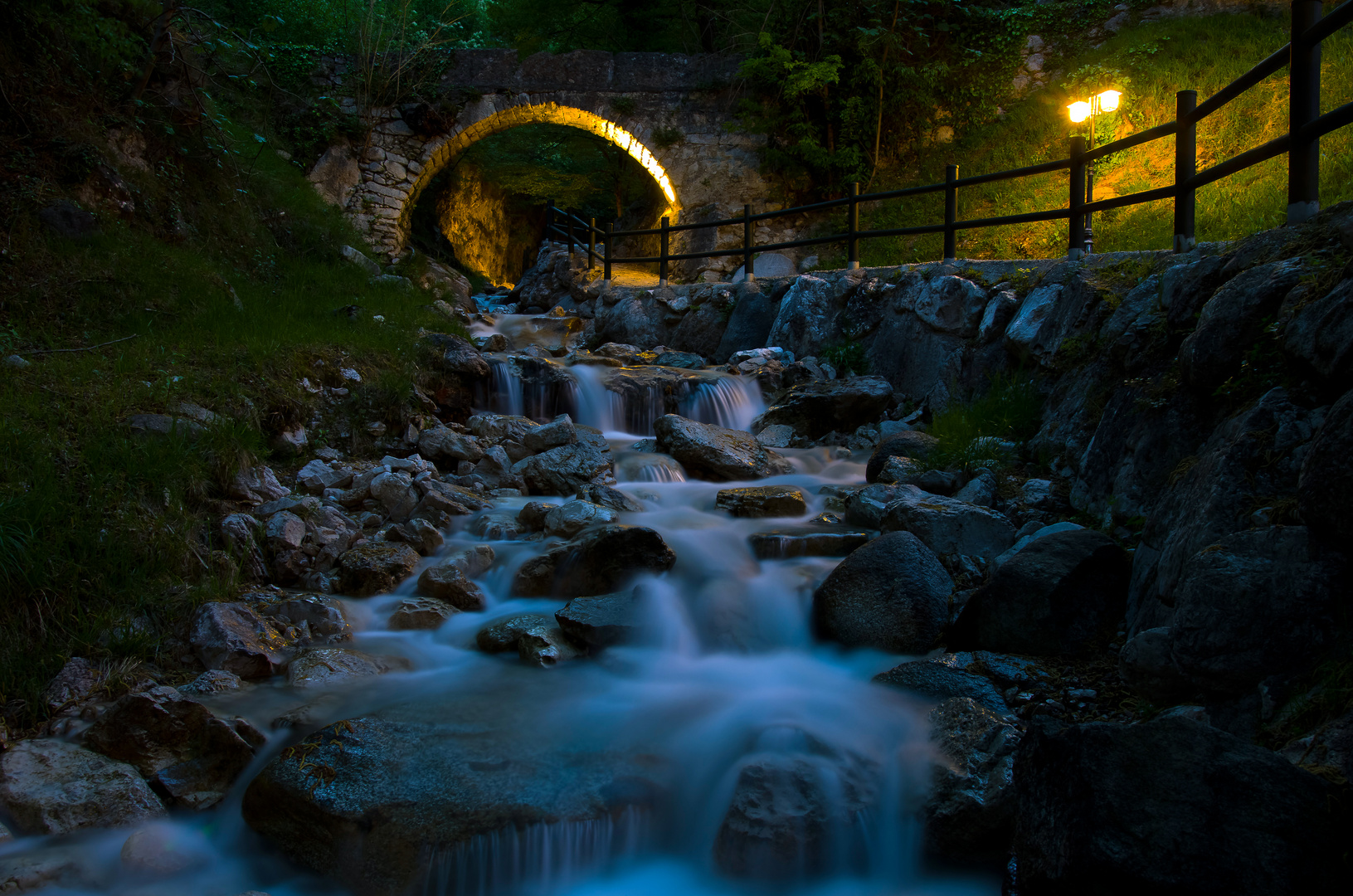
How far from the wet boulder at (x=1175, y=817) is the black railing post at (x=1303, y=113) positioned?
2988mm

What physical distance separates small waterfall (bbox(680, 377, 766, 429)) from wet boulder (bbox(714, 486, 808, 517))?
8.25ft

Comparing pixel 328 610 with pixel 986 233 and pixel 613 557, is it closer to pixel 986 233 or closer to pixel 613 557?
pixel 613 557

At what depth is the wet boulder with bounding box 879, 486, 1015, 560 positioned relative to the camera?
409 centimetres

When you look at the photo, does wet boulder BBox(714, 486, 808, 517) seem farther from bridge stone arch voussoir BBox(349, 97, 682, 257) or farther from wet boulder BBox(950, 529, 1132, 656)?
bridge stone arch voussoir BBox(349, 97, 682, 257)

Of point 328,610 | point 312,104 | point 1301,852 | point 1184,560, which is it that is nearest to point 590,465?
point 328,610

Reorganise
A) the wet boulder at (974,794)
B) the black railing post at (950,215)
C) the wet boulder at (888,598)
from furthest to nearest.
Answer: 1. the black railing post at (950,215)
2. the wet boulder at (888,598)
3. the wet boulder at (974,794)

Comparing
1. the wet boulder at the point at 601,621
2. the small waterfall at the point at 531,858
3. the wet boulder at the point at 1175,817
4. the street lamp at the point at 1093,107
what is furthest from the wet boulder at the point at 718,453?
the street lamp at the point at 1093,107

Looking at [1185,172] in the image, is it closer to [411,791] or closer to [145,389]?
[411,791]

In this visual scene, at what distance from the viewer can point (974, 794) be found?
2.38m

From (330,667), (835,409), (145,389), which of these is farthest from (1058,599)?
(145,389)

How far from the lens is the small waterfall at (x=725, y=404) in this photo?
7.88m

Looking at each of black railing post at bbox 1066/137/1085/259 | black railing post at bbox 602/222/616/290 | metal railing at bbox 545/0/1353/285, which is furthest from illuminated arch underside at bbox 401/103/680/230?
black railing post at bbox 1066/137/1085/259

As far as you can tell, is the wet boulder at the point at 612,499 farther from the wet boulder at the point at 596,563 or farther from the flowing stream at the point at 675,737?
the wet boulder at the point at 596,563

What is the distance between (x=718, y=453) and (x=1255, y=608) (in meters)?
4.21
